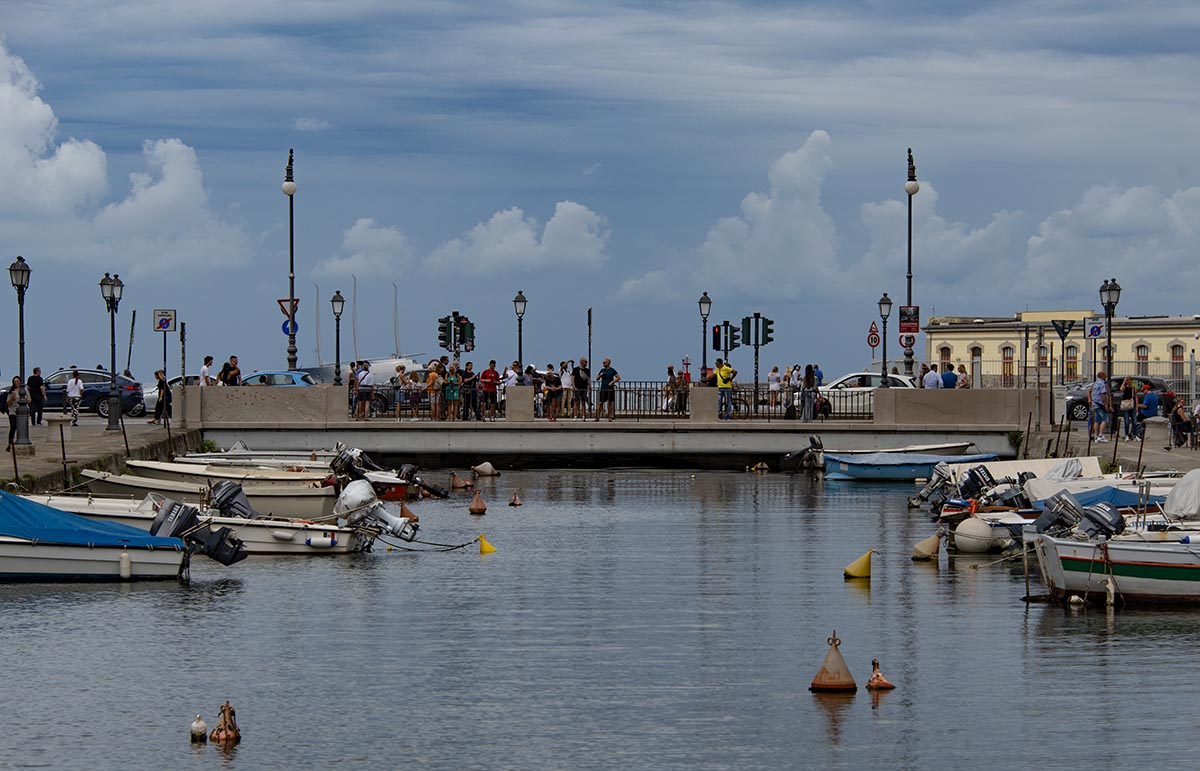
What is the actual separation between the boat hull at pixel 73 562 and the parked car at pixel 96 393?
33162mm

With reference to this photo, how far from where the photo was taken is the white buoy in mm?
28641

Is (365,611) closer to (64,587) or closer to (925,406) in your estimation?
(64,587)

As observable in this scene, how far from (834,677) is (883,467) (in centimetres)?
2885

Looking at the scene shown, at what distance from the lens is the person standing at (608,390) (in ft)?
159

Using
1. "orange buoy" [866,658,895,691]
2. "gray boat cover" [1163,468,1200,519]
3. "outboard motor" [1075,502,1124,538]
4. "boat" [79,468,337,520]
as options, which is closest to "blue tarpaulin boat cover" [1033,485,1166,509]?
"gray boat cover" [1163,468,1200,519]

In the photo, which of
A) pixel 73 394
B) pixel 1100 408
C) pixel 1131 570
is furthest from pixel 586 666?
pixel 73 394

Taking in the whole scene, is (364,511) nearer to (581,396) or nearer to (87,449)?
(87,449)

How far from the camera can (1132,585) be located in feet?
71.8

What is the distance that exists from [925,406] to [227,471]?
20.6 m

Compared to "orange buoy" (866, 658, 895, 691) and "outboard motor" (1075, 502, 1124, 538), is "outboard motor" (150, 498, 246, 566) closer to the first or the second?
"orange buoy" (866, 658, 895, 691)

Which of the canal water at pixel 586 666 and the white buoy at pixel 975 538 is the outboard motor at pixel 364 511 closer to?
the canal water at pixel 586 666

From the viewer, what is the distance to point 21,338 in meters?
37.6

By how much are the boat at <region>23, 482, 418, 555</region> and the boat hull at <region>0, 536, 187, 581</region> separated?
1.69 m

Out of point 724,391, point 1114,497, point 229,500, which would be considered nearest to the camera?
point 229,500
